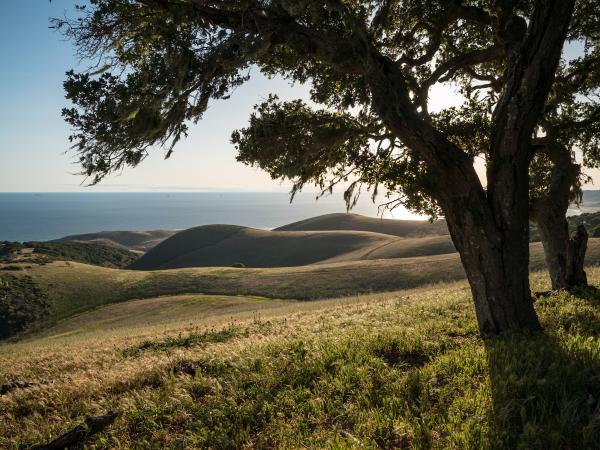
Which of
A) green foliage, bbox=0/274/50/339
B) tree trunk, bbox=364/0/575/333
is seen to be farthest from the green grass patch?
green foliage, bbox=0/274/50/339

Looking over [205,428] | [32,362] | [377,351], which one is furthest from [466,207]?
[32,362]

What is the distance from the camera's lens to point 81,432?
22.2 ft

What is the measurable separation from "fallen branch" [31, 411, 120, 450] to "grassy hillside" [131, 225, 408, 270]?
79613mm

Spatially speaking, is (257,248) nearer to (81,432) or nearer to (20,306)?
(20,306)

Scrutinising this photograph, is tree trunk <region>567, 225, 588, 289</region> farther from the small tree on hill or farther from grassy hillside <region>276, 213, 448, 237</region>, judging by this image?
grassy hillside <region>276, 213, 448, 237</region>

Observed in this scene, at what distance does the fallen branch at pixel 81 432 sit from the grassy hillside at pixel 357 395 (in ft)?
0.66

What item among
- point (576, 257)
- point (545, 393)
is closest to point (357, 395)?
point (545, 393)

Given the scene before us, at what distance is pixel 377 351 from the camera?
8.86 metres

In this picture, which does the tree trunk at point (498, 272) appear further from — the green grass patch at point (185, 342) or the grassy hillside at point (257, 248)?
the grassy hillside at point (257, 248)

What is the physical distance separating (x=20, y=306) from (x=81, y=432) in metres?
57.2

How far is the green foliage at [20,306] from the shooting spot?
161ft

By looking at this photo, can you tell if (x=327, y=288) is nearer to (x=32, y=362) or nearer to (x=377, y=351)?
(x=32, y=362)

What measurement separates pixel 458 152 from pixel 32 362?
17.6 metres

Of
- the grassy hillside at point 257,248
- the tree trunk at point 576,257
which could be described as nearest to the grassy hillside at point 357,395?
the tree trunk at point 576,257
